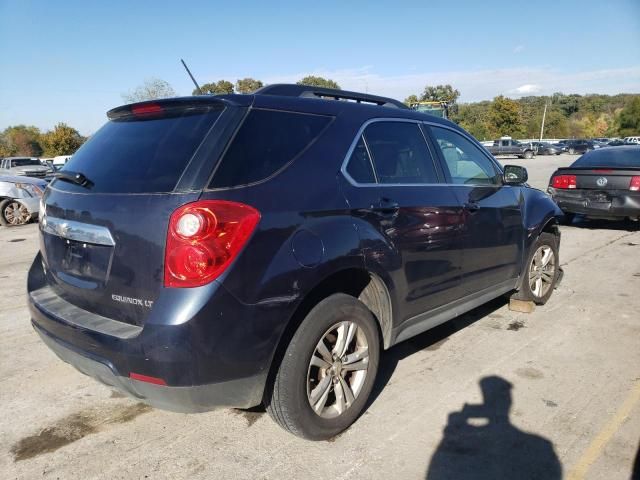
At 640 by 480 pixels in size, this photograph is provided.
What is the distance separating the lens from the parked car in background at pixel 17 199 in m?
11.3

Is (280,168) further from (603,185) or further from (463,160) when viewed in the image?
(603,185)

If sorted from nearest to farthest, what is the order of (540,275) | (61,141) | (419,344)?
(419,344)
(540,275)
(61,141)

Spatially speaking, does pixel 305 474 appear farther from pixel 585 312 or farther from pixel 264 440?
Answer: pixel 585 312

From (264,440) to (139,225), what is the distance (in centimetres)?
140

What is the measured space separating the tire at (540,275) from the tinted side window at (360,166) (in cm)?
241

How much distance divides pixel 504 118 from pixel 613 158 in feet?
234

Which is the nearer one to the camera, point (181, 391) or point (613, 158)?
point (181, 391)

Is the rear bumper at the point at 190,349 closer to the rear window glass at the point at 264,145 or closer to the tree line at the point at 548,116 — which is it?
the rear window glass at the point at 264,145

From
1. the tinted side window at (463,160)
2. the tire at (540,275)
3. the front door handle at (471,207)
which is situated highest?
the tinted side window at (463,160)

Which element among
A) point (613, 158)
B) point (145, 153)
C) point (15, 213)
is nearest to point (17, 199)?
point (15, 213)

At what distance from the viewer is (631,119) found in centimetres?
7788

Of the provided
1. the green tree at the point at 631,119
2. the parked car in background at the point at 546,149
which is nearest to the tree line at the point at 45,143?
the parked car in background at the point at 546,149

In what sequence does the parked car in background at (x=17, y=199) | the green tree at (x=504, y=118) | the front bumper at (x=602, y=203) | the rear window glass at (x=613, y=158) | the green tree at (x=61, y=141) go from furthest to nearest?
the green tree at (x=504, y=118), the green tree at (x=61, y=141), the parked car in background at (x=17, y=199), the rear window glass at (x=613, y=158), the front bumper at (x=602, y=203)

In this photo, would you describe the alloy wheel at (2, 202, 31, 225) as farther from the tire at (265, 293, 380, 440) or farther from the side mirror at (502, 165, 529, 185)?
the tire at (265, 293, 380, 440)
